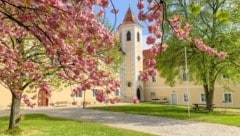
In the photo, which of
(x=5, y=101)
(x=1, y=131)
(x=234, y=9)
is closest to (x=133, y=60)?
(x=5, y=101)

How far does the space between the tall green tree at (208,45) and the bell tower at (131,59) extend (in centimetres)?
2525

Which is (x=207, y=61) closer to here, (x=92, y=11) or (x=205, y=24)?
(x=205, y=24)

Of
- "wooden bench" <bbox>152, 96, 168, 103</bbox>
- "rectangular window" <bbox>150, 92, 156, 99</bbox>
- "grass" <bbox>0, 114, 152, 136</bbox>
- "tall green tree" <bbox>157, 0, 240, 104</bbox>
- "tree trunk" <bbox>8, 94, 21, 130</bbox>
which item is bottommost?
"grass" <bbox>0, 114, 152, 136</bbox>

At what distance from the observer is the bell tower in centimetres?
5691

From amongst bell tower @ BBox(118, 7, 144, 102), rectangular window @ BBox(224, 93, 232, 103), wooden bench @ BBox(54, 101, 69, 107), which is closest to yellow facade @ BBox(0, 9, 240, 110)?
bell tower @ BBox(118, 7, 144, 102)

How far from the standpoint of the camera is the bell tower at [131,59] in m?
56.9

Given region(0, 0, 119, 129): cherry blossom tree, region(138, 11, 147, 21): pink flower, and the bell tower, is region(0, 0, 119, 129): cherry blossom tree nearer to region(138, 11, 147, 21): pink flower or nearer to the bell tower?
region(138, 11, 147, 21): pink flower

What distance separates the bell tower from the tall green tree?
2525 cm

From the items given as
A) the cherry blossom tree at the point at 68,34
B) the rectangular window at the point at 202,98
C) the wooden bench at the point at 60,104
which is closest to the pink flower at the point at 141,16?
the cherry blossom tree at the point at 68,34

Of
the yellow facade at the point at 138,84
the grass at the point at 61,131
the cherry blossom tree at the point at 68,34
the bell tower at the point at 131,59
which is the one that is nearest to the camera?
the cherry blossom tree at the point at 68,34

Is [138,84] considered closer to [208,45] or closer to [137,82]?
[137,82]

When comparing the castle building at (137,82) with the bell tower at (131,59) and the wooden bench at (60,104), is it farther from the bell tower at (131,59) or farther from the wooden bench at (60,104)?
the wooden bench at (60,104)

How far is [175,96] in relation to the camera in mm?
54406

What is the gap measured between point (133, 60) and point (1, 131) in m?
41.1
